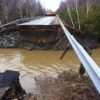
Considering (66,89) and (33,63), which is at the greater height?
(66,89)

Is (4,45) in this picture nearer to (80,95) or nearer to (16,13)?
(80,95)

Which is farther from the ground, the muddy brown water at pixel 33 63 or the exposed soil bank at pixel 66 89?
the exposed soil bank at pixel 66 89

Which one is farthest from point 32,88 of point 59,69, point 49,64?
point 49,64

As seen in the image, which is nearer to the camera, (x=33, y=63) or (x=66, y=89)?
(x=66, y=89)

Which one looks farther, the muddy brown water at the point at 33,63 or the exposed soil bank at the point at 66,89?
the muddy brown water at the point at 33,63

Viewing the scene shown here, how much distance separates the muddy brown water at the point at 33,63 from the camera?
372 inches

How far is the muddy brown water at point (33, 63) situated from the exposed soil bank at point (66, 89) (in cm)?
40

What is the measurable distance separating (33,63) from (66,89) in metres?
5.37

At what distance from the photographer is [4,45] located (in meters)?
17.4

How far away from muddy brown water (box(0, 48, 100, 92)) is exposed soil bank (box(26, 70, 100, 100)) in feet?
1.30

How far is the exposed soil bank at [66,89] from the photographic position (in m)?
6.10

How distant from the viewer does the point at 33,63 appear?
12.1m

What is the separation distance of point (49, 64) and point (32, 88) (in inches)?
162

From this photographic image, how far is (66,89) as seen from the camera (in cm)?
680
